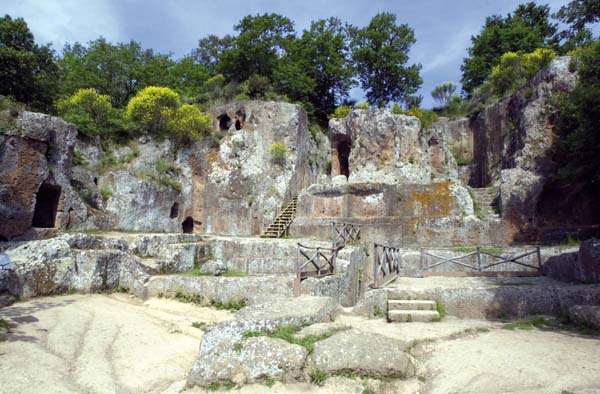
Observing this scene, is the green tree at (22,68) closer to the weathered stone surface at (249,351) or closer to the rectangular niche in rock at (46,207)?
the rectangular niche in rock at (46,207)

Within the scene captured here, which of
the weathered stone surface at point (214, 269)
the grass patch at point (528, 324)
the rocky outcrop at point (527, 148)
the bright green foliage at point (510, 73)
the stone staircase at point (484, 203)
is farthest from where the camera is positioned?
the bright green foliage at point (510, 73)

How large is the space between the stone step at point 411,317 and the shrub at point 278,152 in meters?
18.6

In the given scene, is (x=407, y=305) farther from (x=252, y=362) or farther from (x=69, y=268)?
(x=69, y=268)

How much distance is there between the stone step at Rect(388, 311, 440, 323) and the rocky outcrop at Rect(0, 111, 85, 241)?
504 inches

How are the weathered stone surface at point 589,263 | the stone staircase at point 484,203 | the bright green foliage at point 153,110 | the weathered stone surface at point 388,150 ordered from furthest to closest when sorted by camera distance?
1. the bright green foliage at point 153,110
2. the weathered stone surface at point 388,150
3. the stone staircase at point 484,203
4. the weathered stone surface at point 589,263

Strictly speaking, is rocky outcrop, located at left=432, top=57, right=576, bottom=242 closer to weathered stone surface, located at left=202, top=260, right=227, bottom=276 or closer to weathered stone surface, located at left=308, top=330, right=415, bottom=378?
weathered stone surface, located at left=202, top=260, right=227, bottom=276

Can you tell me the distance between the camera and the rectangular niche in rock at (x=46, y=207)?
15633mm

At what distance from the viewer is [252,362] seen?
491cm

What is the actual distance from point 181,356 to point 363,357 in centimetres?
357

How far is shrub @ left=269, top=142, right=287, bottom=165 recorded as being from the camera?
24750mm

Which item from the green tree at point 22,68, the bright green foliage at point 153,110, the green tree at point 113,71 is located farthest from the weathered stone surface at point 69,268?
the green tree at point 113,71

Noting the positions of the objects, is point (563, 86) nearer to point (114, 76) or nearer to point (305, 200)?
point (305, 200)

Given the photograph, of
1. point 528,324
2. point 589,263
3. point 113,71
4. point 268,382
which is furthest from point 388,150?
point 113,71

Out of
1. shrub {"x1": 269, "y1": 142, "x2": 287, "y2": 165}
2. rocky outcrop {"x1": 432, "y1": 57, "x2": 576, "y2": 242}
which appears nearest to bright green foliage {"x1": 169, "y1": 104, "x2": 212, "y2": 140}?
shrub {"x1": 269, "y1": 142, "x2": 287, "y2": 165}
